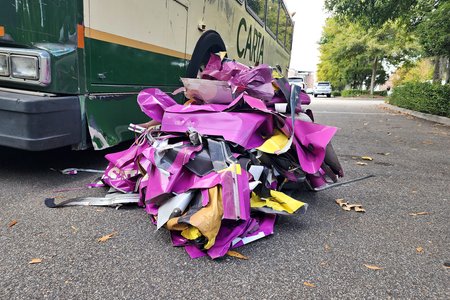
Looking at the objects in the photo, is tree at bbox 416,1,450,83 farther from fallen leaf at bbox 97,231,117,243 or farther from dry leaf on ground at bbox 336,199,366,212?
fallen leaf at bbox 97,231,117,243

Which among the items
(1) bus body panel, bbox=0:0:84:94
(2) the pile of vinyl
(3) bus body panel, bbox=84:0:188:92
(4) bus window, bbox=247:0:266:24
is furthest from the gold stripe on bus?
(4) bus window, bbox=247:0:266:24

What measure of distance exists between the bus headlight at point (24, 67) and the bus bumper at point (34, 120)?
16 cm

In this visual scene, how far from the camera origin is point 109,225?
96.0 inches

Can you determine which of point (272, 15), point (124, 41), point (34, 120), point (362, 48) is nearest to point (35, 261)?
point (34, 120)

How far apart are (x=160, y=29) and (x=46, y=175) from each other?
191cm

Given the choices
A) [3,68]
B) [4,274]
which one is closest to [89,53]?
[3,68]

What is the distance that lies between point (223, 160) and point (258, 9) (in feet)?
18.8

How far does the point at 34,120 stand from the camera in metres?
2.72

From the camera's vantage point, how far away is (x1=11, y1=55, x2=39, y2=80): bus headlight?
279 cm

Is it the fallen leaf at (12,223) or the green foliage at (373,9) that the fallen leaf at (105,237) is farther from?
the green foliage at (373,9)

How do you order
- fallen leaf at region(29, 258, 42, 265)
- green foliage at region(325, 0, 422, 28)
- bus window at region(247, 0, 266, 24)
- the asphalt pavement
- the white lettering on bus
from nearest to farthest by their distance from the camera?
the asphalt pavement < fallen leaf at region(29, 258, 42, 265) < the white lettering on bus < bus window at region(247, 0, 266, 24) < green foliage at region(325, 0, 422, 28)

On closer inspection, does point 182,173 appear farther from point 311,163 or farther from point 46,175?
point 46,175

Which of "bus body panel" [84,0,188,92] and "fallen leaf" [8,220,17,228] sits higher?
"bus body panel" [84,0,188,92]

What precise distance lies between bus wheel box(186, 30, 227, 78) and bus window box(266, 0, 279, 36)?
334cm
